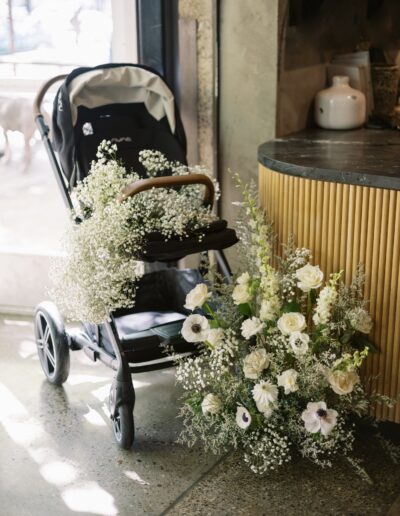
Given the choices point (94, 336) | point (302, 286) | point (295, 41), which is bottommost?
point (94, 336)

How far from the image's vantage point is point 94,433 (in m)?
3.25

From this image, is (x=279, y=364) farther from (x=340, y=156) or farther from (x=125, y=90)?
(x=125, y=90)

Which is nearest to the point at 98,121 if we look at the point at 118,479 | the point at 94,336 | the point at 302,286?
the point at 94,336

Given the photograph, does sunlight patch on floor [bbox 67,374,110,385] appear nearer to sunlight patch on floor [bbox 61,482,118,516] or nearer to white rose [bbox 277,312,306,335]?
sunlight patch on floor [bbox 61,482,118,516]

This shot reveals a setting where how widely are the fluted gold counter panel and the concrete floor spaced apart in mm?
319

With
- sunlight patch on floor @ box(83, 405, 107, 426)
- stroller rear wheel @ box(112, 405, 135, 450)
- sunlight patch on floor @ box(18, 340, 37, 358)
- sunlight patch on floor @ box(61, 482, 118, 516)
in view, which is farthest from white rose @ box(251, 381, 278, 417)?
sunlight patch on floor @ box(18, 340, 37, 358)

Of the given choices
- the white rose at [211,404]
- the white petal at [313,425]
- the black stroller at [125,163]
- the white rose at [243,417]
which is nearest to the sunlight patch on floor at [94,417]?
the black stroller at [125,163]

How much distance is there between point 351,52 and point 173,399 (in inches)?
80.3

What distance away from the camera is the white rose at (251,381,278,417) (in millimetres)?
2922

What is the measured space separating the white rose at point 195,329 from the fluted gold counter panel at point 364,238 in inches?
19.7

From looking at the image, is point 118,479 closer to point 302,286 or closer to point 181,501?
point 181,501

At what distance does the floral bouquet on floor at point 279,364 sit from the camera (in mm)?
2930

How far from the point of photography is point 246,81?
3.75 metres

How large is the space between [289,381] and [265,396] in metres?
0.10
